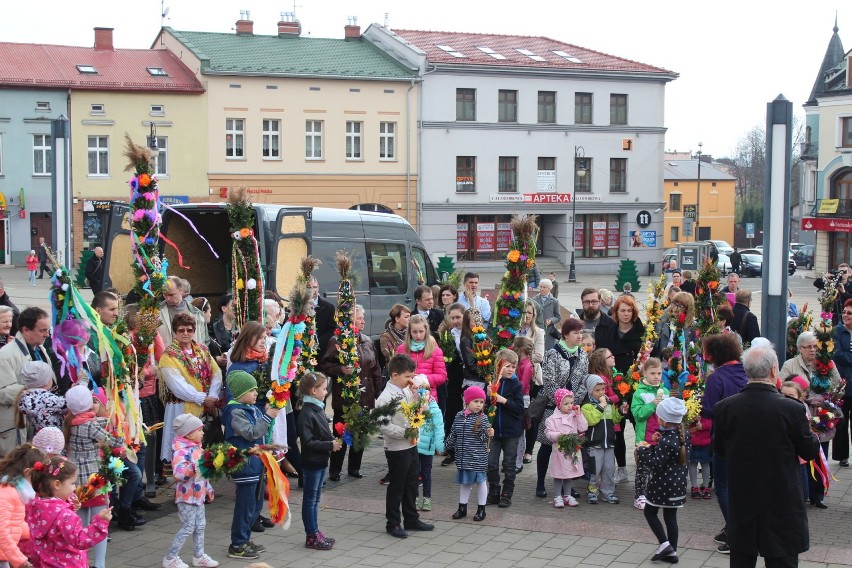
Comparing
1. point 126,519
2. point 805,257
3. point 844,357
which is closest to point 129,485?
point 126,519

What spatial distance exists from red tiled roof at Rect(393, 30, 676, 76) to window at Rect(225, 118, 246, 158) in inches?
353

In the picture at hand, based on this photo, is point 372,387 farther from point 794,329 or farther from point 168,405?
point 794,329

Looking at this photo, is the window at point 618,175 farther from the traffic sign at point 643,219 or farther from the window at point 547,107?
the window at point 547,107

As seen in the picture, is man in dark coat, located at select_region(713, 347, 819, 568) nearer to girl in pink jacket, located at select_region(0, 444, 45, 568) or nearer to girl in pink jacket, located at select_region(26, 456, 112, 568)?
girl in pink jacket, located at select_region(26, 456, 112, 568)

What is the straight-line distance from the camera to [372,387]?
10898 millimetres

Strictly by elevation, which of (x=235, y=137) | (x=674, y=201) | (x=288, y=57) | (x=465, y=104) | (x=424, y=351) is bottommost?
(x=424, y=351)

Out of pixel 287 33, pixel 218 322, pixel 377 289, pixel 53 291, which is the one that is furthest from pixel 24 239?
pixel 53 291

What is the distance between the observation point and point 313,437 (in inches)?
331

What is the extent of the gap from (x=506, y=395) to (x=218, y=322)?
3833mm

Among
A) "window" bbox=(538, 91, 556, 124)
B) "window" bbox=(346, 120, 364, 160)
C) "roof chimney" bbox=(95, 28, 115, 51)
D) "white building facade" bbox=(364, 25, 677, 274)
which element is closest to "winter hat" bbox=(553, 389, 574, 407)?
"white building facade" bbox=(364, 25, 677, 274)

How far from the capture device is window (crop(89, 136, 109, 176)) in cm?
4253

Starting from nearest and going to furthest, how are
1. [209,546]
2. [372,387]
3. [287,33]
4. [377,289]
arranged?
1. [209,546]
2. [372,387]
3. [377,289]
4. [287,33]

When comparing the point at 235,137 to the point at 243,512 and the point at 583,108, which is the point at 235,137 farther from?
the point at 243,512

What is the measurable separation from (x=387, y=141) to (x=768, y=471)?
40.9m
